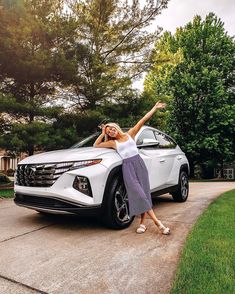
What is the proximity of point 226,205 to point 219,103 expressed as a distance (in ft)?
60.4

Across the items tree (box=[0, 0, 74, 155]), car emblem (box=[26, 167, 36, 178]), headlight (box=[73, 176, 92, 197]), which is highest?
tree (box=[0, 0, 74, 155])

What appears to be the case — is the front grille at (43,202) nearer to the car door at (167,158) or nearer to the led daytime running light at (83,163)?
the led daytime running light at (83,163)

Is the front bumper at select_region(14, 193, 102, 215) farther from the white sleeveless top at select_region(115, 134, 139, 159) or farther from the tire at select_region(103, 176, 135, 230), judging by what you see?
the white sleeveless top at select_region(115, 134, 139, 159)

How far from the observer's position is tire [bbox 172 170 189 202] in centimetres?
692

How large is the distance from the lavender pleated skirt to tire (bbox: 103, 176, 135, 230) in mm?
229

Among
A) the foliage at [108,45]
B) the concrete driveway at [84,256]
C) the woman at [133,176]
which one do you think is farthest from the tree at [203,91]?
the concrete driveway at [84,256]

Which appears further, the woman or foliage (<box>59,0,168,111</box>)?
foliage (<box>59,0,168,111</box>)

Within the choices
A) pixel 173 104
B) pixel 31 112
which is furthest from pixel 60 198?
pixel 173 104

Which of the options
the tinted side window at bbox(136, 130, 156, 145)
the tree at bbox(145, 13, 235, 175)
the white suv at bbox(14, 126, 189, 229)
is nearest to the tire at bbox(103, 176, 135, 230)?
the white suv at bbox(14, 126, 189, 229)

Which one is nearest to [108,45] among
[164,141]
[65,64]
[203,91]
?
[65,64]

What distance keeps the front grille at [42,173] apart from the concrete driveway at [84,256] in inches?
29.2

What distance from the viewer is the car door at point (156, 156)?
5388 millimetres

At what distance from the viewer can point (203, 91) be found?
23.7m

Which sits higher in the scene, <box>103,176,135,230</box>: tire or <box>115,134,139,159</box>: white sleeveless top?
<box>115,134,139,159</box>: white sleeveless top
